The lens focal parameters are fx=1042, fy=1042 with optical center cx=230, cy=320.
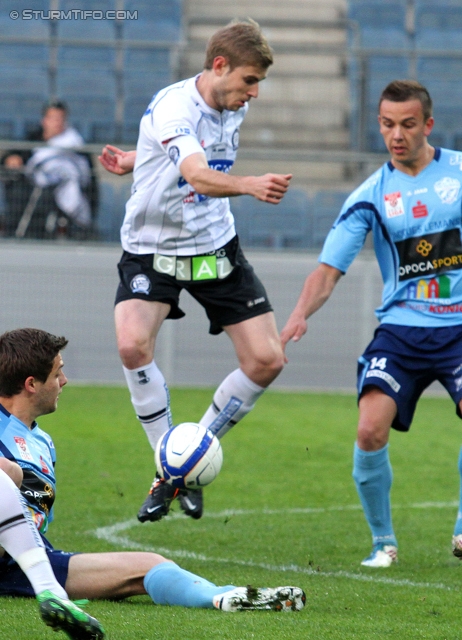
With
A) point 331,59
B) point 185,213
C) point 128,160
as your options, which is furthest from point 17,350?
point 331,59

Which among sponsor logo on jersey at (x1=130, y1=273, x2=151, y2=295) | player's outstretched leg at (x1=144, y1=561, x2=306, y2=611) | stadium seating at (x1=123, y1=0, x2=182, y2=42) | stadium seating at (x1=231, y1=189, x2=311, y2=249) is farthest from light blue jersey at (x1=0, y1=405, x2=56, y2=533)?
stadium seating at (x1=123, y1=0, x2=182, y2=42)

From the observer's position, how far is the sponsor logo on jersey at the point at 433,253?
529 cm

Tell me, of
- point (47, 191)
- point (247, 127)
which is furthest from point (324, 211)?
point (47, 191)

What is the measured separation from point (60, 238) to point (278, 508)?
7488 millimetres

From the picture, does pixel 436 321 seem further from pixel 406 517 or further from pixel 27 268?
pixel 27 268

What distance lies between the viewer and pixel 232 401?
591 centimetres

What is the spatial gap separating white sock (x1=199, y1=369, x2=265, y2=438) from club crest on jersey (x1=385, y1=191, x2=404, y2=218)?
1265 mm

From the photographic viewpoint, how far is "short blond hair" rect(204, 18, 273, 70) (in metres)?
5.22

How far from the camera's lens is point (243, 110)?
5859 mm

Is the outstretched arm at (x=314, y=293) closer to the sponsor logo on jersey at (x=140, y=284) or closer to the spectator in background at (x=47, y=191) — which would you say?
the sponsor logo on jersey at (x=140, y=284)

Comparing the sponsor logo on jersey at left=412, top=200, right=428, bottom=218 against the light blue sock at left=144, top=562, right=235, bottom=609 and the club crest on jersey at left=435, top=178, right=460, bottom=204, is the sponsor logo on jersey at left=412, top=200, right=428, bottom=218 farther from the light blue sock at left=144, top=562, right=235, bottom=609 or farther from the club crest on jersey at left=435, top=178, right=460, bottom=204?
the light blue sock at left=144, top=562, right=235, bottom=609

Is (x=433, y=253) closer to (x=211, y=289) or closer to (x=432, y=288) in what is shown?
(x=432, y=288)

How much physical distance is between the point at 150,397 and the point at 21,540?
241 cm

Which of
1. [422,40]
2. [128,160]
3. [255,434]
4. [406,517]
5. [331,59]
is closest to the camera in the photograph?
[128,160]
